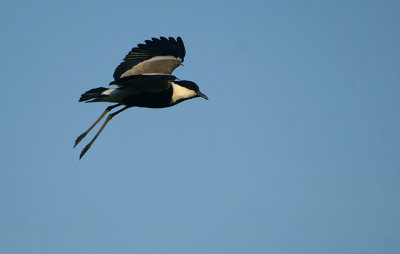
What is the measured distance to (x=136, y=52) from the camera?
1355cm

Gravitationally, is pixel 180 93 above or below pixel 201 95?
below

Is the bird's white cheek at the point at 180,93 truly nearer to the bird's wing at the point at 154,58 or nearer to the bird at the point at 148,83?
the bird at the point at 148,83

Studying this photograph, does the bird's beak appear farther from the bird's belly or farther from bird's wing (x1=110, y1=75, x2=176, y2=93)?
bird's wing (x1=110, y1=75, x2=176, y2=93)

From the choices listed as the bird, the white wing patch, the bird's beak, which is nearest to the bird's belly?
the bird

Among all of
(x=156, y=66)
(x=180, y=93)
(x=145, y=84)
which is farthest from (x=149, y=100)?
(x=156, y=66)

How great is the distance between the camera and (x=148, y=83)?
11094mm

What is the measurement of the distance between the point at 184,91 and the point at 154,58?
1.75 m

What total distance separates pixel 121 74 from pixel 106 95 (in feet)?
5.76

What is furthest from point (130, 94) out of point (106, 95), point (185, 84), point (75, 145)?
point (75, 145)

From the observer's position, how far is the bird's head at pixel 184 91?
11963mm

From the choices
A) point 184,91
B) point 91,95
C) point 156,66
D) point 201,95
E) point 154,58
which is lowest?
point 91,95

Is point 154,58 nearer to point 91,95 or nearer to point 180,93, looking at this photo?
point 180,93

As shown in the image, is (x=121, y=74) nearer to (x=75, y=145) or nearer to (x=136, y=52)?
(x=136, y=52)

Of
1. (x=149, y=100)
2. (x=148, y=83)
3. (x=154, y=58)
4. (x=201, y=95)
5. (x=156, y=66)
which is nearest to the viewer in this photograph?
(x=148, y=83)
